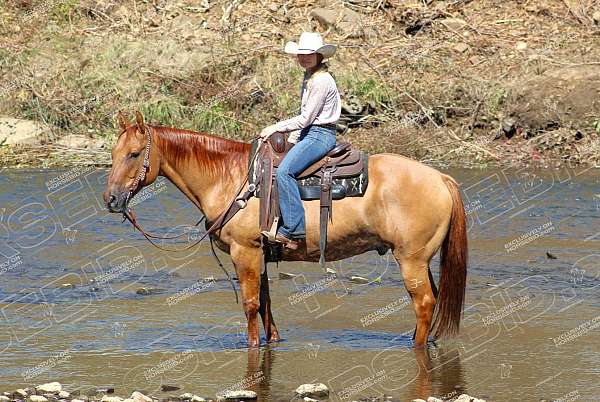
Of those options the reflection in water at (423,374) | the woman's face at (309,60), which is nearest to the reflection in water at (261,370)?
the reflection in water at (423,374)

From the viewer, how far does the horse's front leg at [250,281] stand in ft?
29.7

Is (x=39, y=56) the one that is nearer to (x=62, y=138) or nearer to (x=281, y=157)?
(x=62, y=138)

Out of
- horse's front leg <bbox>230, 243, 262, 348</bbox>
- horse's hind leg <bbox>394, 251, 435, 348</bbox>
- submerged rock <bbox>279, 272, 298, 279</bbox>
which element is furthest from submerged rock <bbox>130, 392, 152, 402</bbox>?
submerged rock <bbox>279, 272, 298, 279</bbox>

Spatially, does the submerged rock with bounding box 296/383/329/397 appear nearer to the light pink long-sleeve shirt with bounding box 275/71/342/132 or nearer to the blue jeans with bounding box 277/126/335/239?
the blue jeans with bounding box 277/126/335/239

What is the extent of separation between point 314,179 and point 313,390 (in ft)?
6.93

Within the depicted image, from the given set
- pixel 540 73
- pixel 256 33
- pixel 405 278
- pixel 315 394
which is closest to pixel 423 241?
pixel 405 278

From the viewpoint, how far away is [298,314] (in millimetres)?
10375

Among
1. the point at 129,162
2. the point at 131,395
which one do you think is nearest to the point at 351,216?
the point at 129,162

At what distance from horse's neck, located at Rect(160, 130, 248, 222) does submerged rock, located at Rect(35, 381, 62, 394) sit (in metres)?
2.12

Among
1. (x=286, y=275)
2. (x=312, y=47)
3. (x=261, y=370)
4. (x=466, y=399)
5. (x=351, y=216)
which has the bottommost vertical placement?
(x=286, y=275)

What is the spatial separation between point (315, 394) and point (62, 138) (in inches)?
508

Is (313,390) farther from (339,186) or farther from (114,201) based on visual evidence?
(114,201)

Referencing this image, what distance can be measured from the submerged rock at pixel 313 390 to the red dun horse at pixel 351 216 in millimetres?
1481

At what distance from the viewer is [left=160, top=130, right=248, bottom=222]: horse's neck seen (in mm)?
9266
